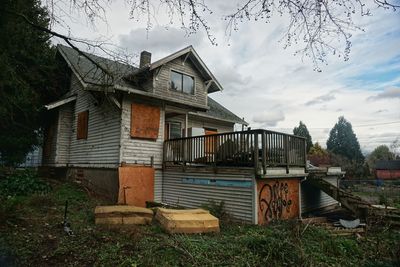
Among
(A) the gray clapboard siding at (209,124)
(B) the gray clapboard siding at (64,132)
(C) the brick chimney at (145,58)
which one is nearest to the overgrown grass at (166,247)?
(B) the gray clapboard siding at (64,132)

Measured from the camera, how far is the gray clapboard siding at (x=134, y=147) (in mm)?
11484

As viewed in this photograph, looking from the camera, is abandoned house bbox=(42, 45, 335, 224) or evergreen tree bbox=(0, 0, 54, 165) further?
evergreen tree bbox=(0, 0, 54, 165)

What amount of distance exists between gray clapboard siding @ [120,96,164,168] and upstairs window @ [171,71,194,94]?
2455 millimetres

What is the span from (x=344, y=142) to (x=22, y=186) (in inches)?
1831

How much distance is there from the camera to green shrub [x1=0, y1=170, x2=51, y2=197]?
11.3m

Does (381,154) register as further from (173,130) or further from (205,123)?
(173,130)

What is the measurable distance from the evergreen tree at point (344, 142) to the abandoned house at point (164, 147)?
36.1 metres

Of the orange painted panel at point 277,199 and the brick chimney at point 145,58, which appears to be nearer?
the orange painted panel at point 277,199

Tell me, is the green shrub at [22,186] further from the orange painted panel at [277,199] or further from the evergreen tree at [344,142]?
the evergreen tree at [344,142]

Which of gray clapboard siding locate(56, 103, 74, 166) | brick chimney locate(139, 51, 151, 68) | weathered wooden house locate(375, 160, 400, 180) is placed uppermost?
brick chimney locate(139, 51, 151, 68)

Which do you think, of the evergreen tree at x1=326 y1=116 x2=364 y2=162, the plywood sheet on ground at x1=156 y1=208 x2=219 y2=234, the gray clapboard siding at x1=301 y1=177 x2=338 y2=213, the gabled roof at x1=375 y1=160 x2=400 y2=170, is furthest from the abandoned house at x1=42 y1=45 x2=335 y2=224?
the gabled roof at x1=375 y1=160 x2=400 y2=170

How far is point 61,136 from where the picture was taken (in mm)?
14656

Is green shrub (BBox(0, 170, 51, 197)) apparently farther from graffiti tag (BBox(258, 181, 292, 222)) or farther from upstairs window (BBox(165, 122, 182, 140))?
graffiti tag (BBox(258, 181, 292, 222))

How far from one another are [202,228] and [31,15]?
400 inches
